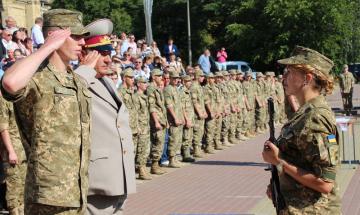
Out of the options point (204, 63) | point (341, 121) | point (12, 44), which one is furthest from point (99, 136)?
point (204, 63)

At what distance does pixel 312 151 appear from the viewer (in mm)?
3893

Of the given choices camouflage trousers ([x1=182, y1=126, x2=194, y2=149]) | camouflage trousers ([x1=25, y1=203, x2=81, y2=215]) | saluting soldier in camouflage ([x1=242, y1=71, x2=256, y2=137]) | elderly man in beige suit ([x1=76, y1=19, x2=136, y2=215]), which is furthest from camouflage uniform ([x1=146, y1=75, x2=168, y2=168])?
camouflage trousers ([x1=25, y1=203, x2=81, y2=215])

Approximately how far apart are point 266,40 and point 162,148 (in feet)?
113

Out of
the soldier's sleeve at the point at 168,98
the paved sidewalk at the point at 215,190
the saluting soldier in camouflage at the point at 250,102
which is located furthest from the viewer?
the saluting soldier in camouflage at the point at 250,102

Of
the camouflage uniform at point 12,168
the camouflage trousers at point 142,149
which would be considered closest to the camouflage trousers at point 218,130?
the camouflage trousers at point 142,149

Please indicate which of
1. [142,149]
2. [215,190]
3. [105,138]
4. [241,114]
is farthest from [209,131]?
[105,138]

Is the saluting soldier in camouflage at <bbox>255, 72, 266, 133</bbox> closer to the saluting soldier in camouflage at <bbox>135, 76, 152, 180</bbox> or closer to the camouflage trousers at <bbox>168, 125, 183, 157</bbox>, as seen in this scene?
the camouflage trousers at <bbox>168, 125, 183, 157</bbox>

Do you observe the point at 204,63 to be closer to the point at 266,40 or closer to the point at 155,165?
the point at 155,165

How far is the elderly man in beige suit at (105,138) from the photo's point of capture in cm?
440

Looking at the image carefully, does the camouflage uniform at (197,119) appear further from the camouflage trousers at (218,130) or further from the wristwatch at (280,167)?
Answer: the wristwatch at (280,167)

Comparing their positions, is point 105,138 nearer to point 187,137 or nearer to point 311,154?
point 311,154

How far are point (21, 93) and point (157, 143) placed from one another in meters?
9.47

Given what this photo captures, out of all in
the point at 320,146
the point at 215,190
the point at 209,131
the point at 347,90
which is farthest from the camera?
the point at 347,90

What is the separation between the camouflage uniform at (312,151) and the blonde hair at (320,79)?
0.7 inches
